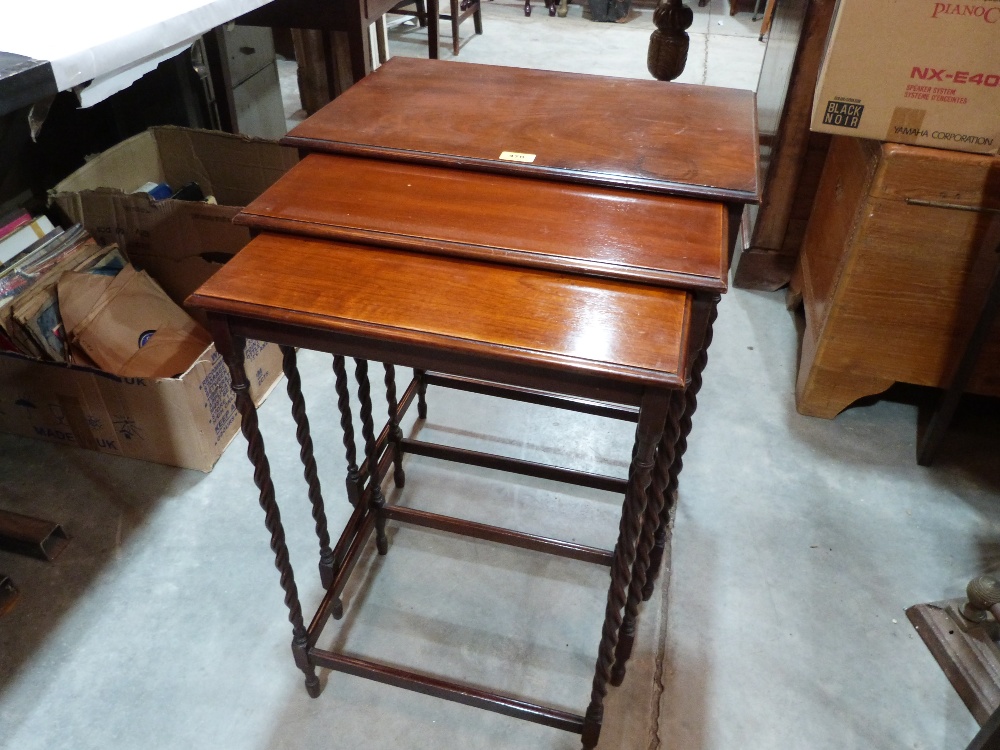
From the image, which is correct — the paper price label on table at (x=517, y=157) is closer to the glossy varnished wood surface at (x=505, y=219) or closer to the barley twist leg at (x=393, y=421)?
the glossy varnished wood surface at (x=505, y=219)

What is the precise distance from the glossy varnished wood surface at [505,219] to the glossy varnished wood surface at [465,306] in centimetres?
2

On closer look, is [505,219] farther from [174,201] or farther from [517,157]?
[174,201]

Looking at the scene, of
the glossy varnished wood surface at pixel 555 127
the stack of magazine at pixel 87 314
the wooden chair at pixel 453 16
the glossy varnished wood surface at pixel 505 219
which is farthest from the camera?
the wooden chair at pixel 453 16

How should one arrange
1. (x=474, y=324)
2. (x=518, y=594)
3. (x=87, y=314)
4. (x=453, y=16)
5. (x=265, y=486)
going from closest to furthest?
1. (x=474, y=324)
2. (x=265, y=486)
3. (x=518, y=594)
4. (x=87, y=314)
5. (x=453, y=16)

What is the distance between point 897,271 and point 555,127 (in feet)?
3.14

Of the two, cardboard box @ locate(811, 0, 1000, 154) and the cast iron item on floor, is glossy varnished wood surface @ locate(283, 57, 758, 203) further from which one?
the cast iron item on floor

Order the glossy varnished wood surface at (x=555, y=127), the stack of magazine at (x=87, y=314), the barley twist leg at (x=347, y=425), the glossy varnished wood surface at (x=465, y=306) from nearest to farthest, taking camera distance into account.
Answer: the glossy varnished wood surface at (x=465, y=306) < the glossy varnished wood surface at (x=555, y=127) < the barley twist leg at (x=347, y=425) < the stack of magazine at (x=87, y=314)

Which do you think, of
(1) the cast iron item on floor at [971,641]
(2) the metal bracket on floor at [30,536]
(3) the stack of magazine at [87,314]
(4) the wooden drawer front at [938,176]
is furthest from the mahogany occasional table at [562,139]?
(2) the metal bracket on floor at [30,536]

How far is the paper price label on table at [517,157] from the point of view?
1.07m

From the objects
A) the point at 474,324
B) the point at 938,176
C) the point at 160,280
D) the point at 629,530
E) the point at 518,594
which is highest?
the point at 474,324

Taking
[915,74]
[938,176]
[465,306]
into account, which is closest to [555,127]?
[465,306]

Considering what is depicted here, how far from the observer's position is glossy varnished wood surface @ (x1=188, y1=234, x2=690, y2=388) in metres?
0.74

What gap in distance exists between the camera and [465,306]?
81 cm

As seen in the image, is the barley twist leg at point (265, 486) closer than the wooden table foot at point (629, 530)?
No
